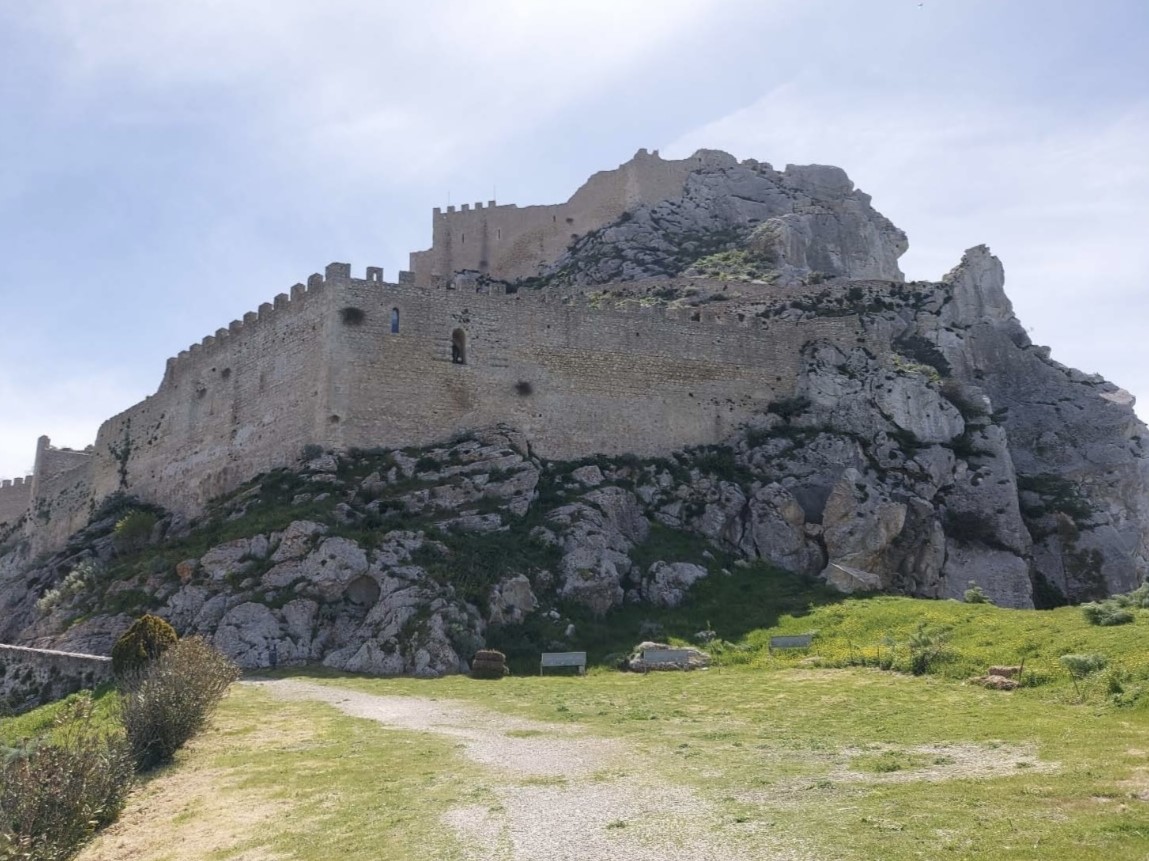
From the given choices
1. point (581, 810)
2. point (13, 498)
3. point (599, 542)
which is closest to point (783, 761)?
point (581, 810)

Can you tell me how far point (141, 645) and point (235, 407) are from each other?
18566 millimetres

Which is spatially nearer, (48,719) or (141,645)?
(141,645)

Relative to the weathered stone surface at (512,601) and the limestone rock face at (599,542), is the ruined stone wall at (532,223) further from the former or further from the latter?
the weathered stone surface at (512,601)

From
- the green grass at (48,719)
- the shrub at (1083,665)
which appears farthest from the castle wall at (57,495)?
the shrub at (1083,665)

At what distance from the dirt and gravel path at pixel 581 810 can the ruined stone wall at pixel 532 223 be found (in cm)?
4584

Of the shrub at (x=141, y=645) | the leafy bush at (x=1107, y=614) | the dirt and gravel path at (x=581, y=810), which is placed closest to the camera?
the dirt and gravel path at (x=581, y=810)

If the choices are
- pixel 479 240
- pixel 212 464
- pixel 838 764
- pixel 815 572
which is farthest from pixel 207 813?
pixel 479 240

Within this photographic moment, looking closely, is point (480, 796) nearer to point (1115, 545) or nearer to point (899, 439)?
point (899, 439)

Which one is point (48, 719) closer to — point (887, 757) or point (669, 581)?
point (669, 581)

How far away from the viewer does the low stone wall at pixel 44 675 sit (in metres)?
22.3

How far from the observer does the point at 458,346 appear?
3500 centimetres

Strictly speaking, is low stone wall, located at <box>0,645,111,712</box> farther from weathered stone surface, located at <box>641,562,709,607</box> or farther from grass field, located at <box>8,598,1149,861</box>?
weathered stone surface, located at <box>641,562,709,607</box>

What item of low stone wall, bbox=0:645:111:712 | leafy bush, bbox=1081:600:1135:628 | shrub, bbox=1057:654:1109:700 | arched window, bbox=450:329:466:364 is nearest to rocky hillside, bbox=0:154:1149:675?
low stone wall, bbox=0:645:111:712

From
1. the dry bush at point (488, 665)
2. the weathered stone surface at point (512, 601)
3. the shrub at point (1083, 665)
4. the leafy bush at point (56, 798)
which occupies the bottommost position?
the leafy bush at point (56, 798)
